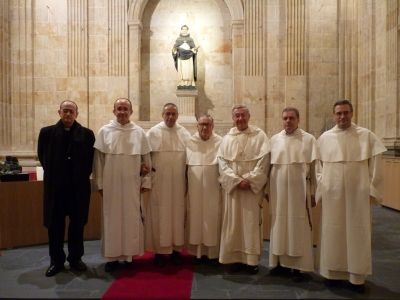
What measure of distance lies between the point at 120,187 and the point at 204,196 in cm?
104

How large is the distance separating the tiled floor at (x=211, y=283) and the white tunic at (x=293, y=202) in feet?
0.94

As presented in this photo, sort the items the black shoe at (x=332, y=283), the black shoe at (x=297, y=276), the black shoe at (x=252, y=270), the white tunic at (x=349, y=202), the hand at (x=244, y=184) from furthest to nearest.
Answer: the black shoe at (x=252, y=270)
the hand at (x=244, y=184)
the black shoe at (x=297, y=276)
the black shoe at (x=332, y=283)
the white tunic at (x=349, y=202)

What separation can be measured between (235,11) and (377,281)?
9.46 m

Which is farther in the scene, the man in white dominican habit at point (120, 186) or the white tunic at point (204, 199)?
the white tunic at point (204, 199)

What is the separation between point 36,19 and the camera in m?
11.7

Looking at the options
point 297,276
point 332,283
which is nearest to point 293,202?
point 297,276

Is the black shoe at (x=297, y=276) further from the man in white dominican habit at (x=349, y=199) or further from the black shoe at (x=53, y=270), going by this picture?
the black shoe at (x=53, y=270)

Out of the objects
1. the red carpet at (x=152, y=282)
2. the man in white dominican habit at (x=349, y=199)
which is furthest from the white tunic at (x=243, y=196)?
the man in white dominican habit at (x=349, y=199)

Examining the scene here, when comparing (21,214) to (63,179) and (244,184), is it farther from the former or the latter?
(244,184)

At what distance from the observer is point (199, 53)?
12.3 metres

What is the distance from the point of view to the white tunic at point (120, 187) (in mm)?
4625

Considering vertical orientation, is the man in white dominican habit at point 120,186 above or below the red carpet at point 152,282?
above

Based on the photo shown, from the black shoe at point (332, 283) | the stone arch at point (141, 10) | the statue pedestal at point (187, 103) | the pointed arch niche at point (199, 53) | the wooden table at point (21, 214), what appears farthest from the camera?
the pointed arch niche at point (199, 53)

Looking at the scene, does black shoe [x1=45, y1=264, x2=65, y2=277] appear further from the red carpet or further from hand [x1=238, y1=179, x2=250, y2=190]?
hand [x1=238, y1=179, x2=250, y2=190]
